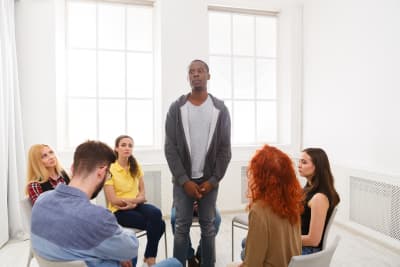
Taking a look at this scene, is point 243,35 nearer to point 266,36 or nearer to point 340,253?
point 266,36

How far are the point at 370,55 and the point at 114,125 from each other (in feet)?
9.53

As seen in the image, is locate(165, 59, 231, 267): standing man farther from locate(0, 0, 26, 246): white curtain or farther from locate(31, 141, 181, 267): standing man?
locate(0, 0, 26, 246): white curtain

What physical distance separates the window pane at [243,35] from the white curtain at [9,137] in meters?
2.60

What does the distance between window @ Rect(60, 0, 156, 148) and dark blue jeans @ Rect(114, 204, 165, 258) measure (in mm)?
1733

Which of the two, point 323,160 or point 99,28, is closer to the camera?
point 323,160

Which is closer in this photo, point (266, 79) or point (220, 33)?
point (220, 33)

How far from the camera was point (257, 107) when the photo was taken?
184 inches

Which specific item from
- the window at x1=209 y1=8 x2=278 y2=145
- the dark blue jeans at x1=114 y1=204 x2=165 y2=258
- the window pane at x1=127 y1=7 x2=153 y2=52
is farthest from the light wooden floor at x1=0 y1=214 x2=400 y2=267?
the window pane at x1=127 y1=7 x2=153 y2=52

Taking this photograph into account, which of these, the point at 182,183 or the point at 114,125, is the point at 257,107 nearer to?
the point at 114,125

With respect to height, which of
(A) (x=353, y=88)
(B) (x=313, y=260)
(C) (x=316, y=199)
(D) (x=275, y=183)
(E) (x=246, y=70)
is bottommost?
(B) (x=313, y=260)

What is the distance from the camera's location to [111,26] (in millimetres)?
4039

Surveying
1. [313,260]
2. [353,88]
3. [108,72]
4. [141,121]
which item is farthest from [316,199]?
[108,72]

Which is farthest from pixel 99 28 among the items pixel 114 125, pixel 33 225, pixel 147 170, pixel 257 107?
pixel 33 225

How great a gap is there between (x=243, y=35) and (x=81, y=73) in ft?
7.01
